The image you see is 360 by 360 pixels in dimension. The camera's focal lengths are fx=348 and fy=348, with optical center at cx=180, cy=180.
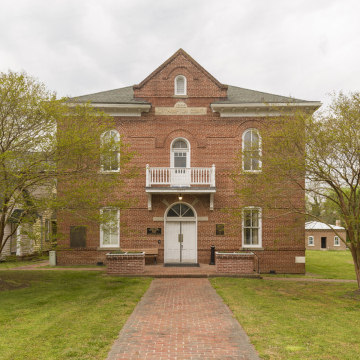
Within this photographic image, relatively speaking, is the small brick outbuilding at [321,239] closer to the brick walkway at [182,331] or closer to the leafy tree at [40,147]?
the brick walkway at [182,331]

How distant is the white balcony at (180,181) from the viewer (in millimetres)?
17109

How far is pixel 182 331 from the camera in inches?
295

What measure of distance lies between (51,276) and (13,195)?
490 cm

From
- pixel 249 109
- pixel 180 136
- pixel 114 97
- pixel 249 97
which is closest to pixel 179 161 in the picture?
pixel 180 136

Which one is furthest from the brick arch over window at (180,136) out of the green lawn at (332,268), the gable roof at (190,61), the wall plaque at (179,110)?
the green lawn at (332,268)

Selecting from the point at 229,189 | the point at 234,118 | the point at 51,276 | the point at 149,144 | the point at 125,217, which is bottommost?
the point at 51,276

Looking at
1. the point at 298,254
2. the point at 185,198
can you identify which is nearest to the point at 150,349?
the point at 185,198

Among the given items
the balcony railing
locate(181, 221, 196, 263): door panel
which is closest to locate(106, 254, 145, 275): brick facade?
locate(181, 221, 196, 263): door panel

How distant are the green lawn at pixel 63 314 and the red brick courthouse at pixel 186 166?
3.99m

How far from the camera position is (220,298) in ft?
35.3

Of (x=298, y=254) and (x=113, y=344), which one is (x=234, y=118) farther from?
(x=113, y=344)

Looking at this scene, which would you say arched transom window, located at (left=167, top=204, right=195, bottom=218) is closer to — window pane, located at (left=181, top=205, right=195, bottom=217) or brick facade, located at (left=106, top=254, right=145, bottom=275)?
window pane, located at (left=181, top=205, right=195, bottom=217)

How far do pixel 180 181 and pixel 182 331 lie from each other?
33.9 feet

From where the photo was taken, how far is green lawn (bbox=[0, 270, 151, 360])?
6324mm
